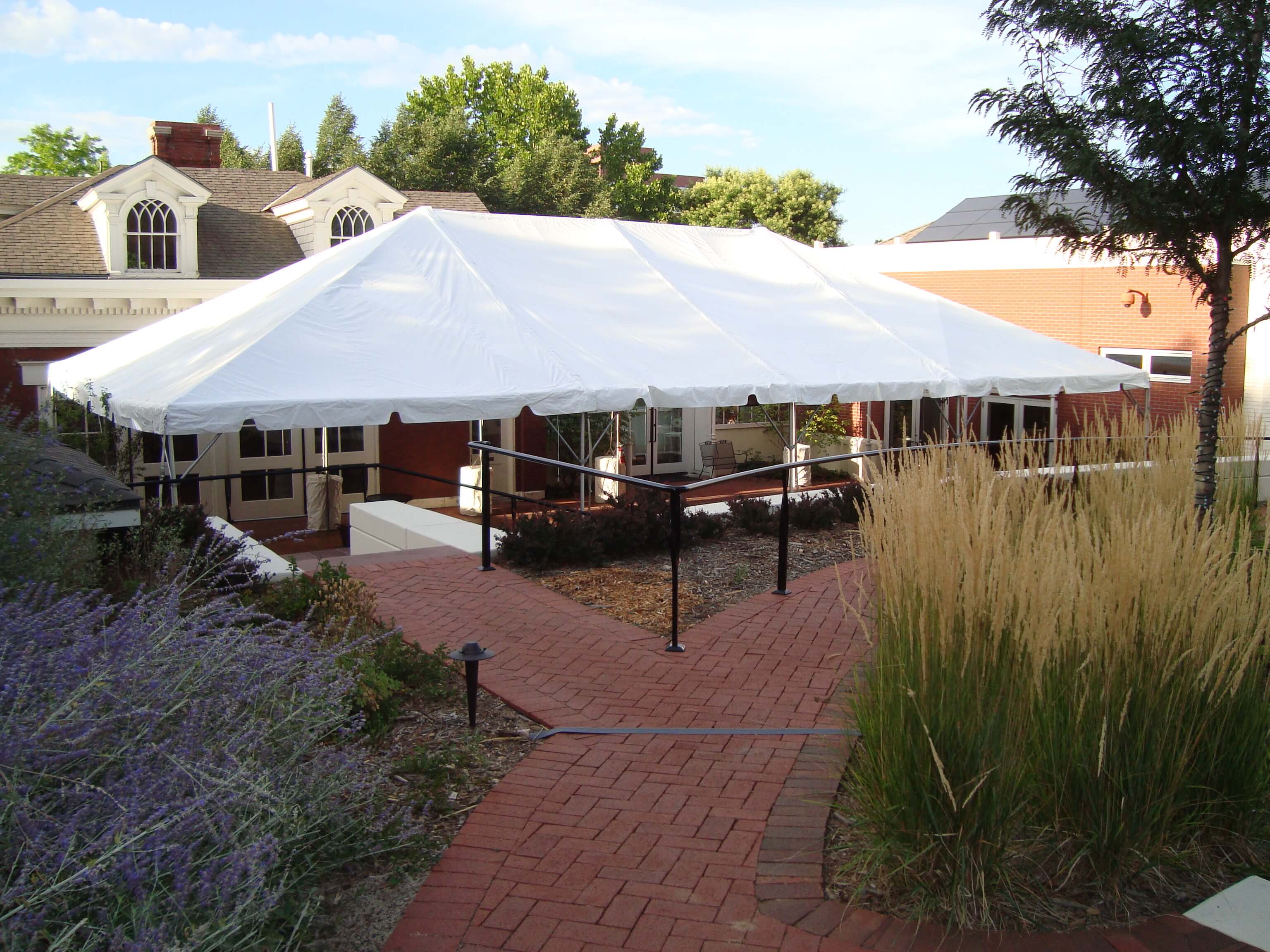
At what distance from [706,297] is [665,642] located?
797cm

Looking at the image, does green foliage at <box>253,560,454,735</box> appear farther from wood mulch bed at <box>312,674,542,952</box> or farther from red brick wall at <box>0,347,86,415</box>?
red brick wall at <box>0,347,86,415</box>

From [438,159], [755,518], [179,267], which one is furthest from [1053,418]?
[438,159]

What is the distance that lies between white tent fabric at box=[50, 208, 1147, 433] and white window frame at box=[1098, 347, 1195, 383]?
3.59 m

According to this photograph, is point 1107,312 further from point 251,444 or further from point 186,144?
point 186,144

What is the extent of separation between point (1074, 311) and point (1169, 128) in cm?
1303

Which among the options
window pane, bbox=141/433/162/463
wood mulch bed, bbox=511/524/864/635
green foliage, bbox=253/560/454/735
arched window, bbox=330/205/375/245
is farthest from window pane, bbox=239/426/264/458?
green foliage, bbox=253/560/454/735

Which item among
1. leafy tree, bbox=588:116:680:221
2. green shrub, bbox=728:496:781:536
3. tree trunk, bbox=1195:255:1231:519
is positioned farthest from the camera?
leafy tree, bbox=588:116:680:221

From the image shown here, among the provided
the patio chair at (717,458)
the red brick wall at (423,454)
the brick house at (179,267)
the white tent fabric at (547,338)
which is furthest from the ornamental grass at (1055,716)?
the patio chair at (717,458)

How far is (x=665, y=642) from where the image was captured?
6246 mm

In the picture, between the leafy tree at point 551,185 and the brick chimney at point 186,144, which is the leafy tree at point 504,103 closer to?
the leafy tree at point 551,185

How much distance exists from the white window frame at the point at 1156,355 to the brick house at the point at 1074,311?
0.02m

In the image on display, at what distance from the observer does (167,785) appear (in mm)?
2672

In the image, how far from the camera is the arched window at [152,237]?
16.9 m

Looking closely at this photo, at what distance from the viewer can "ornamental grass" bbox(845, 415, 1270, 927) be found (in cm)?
321
